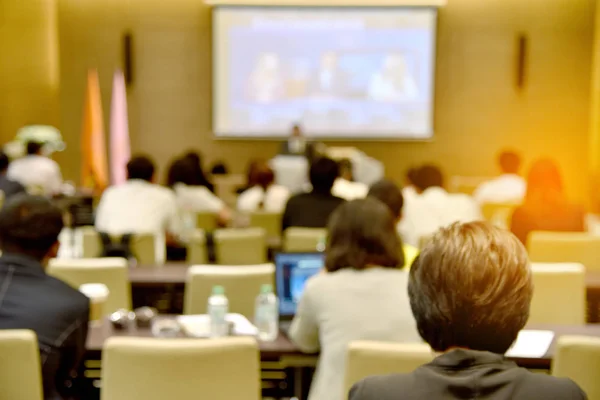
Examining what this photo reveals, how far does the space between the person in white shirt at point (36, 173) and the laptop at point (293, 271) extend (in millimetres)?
5348

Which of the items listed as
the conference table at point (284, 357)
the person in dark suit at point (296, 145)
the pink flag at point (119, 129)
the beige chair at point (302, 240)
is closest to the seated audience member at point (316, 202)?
the beige chair at point (302, 240)

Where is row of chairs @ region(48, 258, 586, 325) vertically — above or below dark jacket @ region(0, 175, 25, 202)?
below

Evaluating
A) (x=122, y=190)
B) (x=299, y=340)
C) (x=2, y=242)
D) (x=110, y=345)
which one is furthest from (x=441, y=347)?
(x=122, y=190)

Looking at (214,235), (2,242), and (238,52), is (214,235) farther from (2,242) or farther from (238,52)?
(238,52)

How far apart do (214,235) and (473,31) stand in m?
7.82

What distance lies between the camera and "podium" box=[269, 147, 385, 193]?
30.1 feet

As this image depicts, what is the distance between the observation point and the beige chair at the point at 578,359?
2379 mm

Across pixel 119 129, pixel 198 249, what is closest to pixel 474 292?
pixel 198 249

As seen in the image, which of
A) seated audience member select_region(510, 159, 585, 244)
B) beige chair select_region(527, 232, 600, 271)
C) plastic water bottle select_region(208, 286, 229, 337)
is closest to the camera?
plastic water bottle select_region(208, 286, 229, 337)

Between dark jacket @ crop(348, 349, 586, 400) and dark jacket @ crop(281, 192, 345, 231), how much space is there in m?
4.04

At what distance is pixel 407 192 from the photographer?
677cm

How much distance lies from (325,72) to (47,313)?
923 centimetres

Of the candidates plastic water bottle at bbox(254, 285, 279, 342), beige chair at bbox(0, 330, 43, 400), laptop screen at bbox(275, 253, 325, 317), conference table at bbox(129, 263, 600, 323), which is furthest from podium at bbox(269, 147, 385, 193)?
beige chair at bbox(0, 330, 43, 400)

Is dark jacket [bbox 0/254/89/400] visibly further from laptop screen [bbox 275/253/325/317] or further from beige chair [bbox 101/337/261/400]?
laptop screen [bbox 275/253/325/317]
